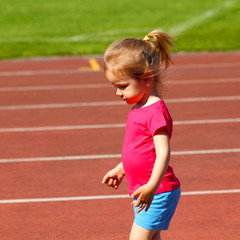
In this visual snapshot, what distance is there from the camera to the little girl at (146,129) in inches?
134

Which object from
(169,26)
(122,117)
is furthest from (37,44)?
(122,117)

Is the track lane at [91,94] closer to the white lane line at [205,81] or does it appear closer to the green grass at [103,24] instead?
the white lane line at [205,81]

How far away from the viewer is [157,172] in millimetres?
3355

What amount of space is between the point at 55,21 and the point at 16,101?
1622cm

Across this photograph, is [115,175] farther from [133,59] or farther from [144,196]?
[133,59]

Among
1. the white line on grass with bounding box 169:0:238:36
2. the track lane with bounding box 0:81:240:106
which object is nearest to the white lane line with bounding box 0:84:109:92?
the track lane with bounding box 0:81:240:106

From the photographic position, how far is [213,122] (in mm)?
8867

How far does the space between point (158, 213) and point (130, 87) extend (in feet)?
2.25

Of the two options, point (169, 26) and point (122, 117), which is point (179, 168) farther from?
point (169, 26)

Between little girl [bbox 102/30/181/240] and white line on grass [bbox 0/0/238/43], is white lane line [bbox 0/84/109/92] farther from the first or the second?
little girl [bbox 102/30/181/240]

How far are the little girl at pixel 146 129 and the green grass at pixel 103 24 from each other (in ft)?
34.6

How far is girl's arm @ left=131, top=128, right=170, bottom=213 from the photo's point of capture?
10.9 feet

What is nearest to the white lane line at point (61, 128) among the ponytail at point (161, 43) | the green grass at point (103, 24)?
the ponytail at point (161, 43)

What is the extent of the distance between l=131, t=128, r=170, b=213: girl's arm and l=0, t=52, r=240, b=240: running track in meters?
0.36
